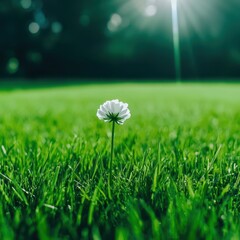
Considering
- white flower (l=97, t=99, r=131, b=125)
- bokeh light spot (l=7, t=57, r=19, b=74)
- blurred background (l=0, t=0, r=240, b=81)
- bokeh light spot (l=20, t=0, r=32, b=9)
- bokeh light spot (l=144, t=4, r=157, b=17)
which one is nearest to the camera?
white flower (l=97, t=99, r=131, b=125)

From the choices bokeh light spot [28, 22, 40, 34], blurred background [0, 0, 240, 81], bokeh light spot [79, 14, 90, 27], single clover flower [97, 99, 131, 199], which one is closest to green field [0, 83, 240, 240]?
single clover flower [97, 99, 131, 199]

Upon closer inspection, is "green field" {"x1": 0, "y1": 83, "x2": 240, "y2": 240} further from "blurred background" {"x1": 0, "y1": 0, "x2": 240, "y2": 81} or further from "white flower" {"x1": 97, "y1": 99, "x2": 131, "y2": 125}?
"blurred background" {"x1": 0, "y1": 0, "x2": 240, "y2": 81}

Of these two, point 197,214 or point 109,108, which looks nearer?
point 197,214

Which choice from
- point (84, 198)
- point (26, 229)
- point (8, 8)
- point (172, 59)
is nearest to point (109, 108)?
point (84, 198)

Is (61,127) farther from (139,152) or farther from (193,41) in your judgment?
(193,41)

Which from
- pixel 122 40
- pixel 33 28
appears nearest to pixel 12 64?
pixel 33 28
